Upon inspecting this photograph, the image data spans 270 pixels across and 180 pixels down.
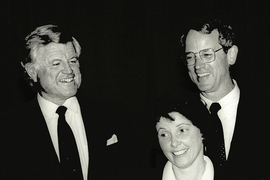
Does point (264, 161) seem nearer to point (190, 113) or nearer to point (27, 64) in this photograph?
point (190, 113)

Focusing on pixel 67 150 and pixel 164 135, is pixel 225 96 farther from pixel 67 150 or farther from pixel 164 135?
pixel 67 150

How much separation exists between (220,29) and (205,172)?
712 mm

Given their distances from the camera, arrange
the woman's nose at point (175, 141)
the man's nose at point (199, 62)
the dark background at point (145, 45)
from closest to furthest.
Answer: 1. the woman's nose at point (175, 141)
2. the man's nose at point (199, 62)
3. the dark background at point (145, 45)

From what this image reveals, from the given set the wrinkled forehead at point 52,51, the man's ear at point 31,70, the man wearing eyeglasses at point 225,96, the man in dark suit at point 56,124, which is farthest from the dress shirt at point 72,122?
the man wearing eyeglasses at point 225,96

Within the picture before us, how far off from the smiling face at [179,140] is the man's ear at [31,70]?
748 mm

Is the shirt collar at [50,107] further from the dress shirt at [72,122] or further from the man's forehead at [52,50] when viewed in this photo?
the man's forehead at [52,50]

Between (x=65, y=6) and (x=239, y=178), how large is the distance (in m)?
1.89

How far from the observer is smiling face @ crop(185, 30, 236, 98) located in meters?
2.58

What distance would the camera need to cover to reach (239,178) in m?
2.41

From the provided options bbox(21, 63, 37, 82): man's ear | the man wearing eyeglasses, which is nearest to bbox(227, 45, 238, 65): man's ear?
the man wearing eyeglasses

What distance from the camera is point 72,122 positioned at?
8.95 ft

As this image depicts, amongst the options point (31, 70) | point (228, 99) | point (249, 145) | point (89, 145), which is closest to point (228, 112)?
point (228, 99)

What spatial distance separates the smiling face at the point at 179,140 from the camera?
2342 mm

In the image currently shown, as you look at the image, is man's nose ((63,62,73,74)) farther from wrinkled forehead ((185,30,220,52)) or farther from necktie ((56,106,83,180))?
wrinkled forehead ((185,30,220,52))
